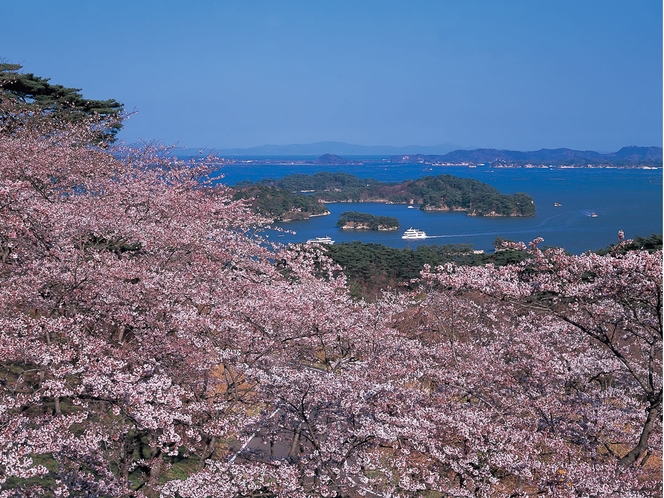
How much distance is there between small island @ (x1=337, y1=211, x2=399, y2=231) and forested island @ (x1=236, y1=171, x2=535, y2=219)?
22.6 feet

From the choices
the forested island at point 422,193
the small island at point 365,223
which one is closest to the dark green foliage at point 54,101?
the forested island at point 422,193

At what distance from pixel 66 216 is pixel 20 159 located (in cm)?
303

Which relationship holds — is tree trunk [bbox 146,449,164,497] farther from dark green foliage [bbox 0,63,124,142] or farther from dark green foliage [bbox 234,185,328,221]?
dark green foliage [bbox 234,185,328,221]

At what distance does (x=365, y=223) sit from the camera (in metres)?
66.9

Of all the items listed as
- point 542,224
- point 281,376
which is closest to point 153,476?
point 281,376

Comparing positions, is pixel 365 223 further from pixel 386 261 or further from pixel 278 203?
pixel 386 261

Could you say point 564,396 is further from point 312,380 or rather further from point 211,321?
point 211,321

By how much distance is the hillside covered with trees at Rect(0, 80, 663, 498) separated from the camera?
16.7 ft

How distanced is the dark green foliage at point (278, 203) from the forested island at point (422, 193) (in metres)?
0.65

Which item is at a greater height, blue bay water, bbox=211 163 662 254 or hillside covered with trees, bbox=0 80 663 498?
hillside covered with trees, bbox=0 80 663 498

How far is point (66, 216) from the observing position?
7.90m

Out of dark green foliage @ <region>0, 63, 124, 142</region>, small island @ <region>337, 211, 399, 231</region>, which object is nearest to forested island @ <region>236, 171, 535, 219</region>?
small island @ <region>337, 211, 399, 231</region>

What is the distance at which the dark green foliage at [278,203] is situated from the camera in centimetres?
4473

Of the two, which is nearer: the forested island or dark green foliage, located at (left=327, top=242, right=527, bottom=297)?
dark green foliage, located at (left=327, top=242, right=527, bottom=297)
